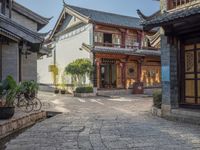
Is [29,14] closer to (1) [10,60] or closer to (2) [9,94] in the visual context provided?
(1) [10,60]

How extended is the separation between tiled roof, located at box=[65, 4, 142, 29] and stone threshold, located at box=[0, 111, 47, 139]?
1615 cm

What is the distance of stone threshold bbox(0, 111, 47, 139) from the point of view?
9.05m

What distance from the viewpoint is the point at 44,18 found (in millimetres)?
20391

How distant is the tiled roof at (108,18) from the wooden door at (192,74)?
16.3 m

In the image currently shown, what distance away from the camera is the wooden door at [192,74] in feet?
36.7

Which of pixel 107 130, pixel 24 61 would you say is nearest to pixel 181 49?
pixel 107 130

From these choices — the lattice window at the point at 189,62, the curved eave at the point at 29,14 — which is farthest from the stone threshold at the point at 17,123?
the curved eave at the point at 29,14

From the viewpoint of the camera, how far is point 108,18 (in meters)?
29.8

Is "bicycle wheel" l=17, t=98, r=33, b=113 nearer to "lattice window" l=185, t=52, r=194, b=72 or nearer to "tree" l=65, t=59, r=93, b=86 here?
"lattice window" l=185, t=52, r=194, b=72

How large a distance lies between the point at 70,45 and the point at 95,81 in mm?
5866

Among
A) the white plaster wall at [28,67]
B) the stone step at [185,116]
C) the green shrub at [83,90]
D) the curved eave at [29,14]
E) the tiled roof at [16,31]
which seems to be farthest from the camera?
the green shrub at [83,90]

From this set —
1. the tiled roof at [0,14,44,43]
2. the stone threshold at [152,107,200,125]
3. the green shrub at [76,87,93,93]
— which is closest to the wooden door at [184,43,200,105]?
the stone threshold at [152,107,200,125]

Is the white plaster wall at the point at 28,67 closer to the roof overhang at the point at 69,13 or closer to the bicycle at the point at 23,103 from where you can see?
the bicycle at the point at 23,103

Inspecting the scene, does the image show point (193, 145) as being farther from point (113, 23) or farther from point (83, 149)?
point (113, 23)
